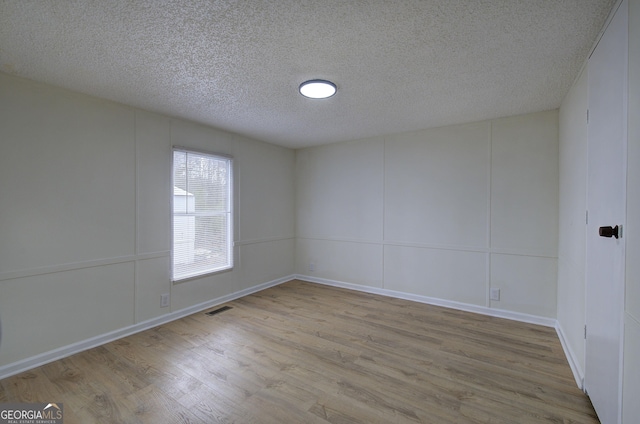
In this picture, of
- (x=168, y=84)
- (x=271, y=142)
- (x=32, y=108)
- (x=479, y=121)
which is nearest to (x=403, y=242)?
(x=479, y=121)

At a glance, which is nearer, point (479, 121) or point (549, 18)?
point (549, 18)

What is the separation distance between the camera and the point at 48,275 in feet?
8.17

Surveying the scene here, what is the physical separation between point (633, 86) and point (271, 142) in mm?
4217

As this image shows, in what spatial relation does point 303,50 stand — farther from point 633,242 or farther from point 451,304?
point 451,304

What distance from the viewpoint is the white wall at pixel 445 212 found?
128 inches

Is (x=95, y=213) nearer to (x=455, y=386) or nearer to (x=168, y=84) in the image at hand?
(x=168, y=84)

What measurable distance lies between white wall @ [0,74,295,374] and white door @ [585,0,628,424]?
3.93m

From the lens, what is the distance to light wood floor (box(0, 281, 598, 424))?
1859 millimetres

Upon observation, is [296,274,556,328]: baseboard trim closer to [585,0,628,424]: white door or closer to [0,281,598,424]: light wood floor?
[0,281,598,424]: light wood floor

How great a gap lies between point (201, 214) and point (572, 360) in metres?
4.23

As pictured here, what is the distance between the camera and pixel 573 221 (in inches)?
97.6

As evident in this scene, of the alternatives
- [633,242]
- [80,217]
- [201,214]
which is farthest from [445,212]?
[80,217]

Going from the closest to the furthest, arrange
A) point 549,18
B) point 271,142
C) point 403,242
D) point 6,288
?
1. point 549,18
2. point 6,288
3. point 403,242
4. point 271,142

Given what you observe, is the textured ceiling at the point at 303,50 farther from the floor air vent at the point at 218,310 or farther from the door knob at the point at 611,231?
the floor air vent at the point at 218,310
